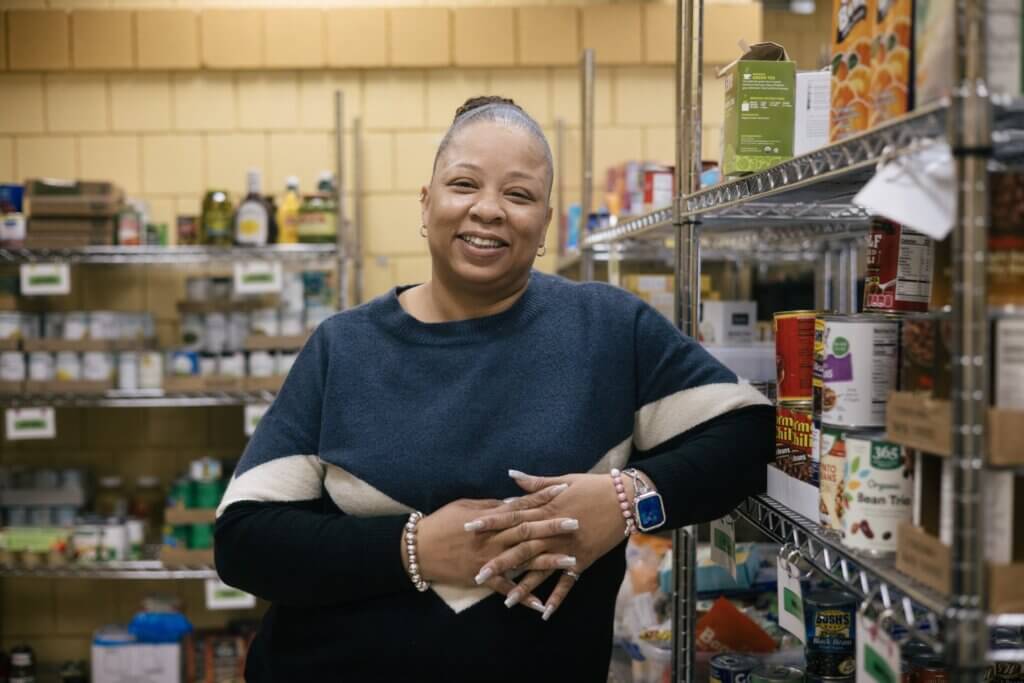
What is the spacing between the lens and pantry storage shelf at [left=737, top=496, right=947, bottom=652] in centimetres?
107

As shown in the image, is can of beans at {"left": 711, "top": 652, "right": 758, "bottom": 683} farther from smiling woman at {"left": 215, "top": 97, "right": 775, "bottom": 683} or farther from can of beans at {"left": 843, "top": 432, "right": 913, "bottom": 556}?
can of beans at {"left": 843, "top": 432, "right": 913, "bottom": 556}

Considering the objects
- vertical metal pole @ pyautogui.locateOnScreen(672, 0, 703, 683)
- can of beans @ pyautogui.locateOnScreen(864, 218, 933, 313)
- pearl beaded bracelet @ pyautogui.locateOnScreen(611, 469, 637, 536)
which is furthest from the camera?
vertical metal pole @ pyautogui.locateOnScreen(672, 0, 703, 683)

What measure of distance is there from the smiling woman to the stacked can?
97mm

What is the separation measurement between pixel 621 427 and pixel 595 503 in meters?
0.17

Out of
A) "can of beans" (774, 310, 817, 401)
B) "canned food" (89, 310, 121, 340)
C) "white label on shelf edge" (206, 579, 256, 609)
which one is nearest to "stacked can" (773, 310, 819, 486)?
"can of beans" (774, 310, 817, 401)

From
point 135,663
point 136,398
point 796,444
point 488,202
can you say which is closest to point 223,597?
point 135,663

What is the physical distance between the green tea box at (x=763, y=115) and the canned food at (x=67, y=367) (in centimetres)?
307

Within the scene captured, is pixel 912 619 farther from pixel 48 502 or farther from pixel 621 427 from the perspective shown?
pixel 48 502

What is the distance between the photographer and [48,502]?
4.11m

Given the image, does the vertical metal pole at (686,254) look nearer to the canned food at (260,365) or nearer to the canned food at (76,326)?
the canned food at (260,365)

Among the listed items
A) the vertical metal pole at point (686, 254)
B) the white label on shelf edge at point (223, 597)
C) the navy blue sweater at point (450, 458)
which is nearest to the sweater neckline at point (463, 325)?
the navy blue sweater at point (450, 458)

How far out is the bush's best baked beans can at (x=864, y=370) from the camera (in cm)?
131

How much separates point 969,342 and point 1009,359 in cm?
6

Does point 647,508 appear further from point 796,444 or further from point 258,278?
point 258,278
